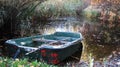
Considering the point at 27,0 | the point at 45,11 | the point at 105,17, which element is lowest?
the point at 105,17

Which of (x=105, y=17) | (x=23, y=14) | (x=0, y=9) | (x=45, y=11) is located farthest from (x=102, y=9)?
(x=0, y=9)

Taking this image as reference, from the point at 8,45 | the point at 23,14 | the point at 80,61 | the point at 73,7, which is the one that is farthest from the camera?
the point at 73,7

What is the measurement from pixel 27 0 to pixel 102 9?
14823mm

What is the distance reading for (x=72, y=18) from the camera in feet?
79.2

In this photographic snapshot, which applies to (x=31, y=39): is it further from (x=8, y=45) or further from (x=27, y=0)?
(x=27, y=0)

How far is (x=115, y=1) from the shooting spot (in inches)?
926

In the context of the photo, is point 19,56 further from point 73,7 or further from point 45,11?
point 73,7

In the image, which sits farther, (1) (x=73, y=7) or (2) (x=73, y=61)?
(1) (x=73, y=7)

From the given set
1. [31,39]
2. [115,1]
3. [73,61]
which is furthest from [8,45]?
[115,1]

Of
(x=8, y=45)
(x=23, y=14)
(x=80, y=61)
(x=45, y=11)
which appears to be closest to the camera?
(x=8, y=45)

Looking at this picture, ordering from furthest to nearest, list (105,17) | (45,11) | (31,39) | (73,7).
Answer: (105,17) → (73,7) → (45,11) → (31,39)

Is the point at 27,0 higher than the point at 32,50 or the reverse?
higher

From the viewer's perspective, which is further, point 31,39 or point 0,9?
point 0,9

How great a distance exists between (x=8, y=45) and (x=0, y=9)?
4831mm
